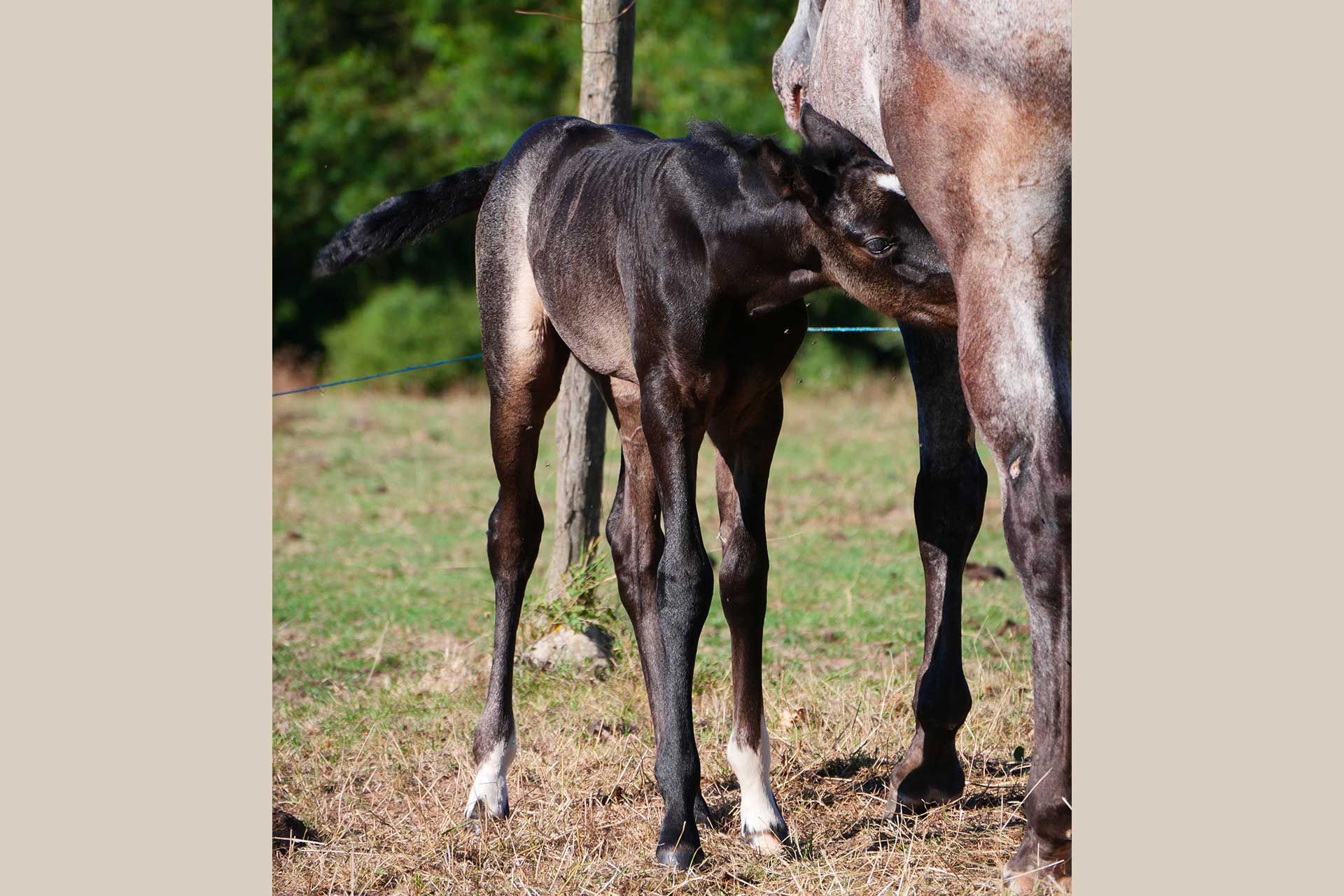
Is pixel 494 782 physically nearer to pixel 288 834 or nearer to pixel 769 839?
pixel 288 834

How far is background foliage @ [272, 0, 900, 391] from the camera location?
58.1ft

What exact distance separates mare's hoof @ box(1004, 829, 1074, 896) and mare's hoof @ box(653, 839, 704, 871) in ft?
3.03

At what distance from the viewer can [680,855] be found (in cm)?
405

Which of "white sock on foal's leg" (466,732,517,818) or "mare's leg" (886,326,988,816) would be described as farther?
"white sock on foal's leg" (466,732,517,818)

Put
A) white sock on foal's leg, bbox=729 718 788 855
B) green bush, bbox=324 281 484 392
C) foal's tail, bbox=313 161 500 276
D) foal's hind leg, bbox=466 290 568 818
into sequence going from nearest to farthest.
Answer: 1. white sock on foal's leg, bbox=729 718 788 855
2. foal's hind leg, bbox=466 290 568 818
3. foal's tail, bbox=313 161 500 276
4. green bush, bbox=324 281 484 392

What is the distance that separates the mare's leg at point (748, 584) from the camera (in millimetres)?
4320

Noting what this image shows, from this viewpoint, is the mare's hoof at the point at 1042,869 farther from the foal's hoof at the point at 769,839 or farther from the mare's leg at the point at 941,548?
the mare's leg at the point at 941,548

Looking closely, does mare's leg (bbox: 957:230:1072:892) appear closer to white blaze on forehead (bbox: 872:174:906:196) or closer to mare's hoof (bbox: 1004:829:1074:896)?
mare's hoof (bbox: 1004:829:1074:896)

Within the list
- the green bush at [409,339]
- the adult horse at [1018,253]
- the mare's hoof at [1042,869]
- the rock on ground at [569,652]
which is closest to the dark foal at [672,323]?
the adult horse at [1018,253]

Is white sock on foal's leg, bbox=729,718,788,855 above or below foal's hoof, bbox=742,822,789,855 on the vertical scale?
above

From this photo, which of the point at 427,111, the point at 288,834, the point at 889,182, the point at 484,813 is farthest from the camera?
the point at 427,111

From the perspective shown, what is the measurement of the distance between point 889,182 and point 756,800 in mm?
1840

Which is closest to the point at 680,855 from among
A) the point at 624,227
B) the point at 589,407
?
the point at 624,227

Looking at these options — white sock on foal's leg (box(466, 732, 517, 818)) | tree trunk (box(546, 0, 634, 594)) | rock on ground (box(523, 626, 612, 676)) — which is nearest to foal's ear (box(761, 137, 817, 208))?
white sock on foal's leg (box(466, 732, 517, 818))
